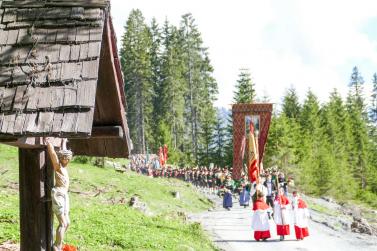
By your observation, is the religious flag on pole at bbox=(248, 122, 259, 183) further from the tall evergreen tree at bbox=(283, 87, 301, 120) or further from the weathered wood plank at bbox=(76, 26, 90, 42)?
the tall evergreen tree at bbox=(283, 87, 301, 120)

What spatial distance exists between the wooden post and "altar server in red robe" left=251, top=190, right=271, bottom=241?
13.8 m

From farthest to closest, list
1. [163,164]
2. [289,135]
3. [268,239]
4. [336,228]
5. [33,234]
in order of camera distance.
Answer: [289,135]
[163,164]
[336,228]
[268,239]
[33,234]

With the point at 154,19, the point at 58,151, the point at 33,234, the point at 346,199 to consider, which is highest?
the point at 154,19

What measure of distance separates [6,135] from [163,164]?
41.4 meters

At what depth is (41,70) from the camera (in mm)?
3840

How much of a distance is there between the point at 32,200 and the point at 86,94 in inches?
64.2

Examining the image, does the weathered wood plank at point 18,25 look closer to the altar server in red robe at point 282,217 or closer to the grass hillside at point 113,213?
the grass hillside at point 113,213

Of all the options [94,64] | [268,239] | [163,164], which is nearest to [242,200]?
[268,239]

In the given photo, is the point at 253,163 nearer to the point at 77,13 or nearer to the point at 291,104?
the point at 77,13

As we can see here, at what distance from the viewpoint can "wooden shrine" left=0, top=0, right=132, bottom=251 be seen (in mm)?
3625

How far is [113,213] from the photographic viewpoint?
57.3 ft

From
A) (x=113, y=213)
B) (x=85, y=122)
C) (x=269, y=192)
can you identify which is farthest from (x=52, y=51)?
(x=269, y=192)

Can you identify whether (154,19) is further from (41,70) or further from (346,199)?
(41,70)

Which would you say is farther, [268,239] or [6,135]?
[268,239]
